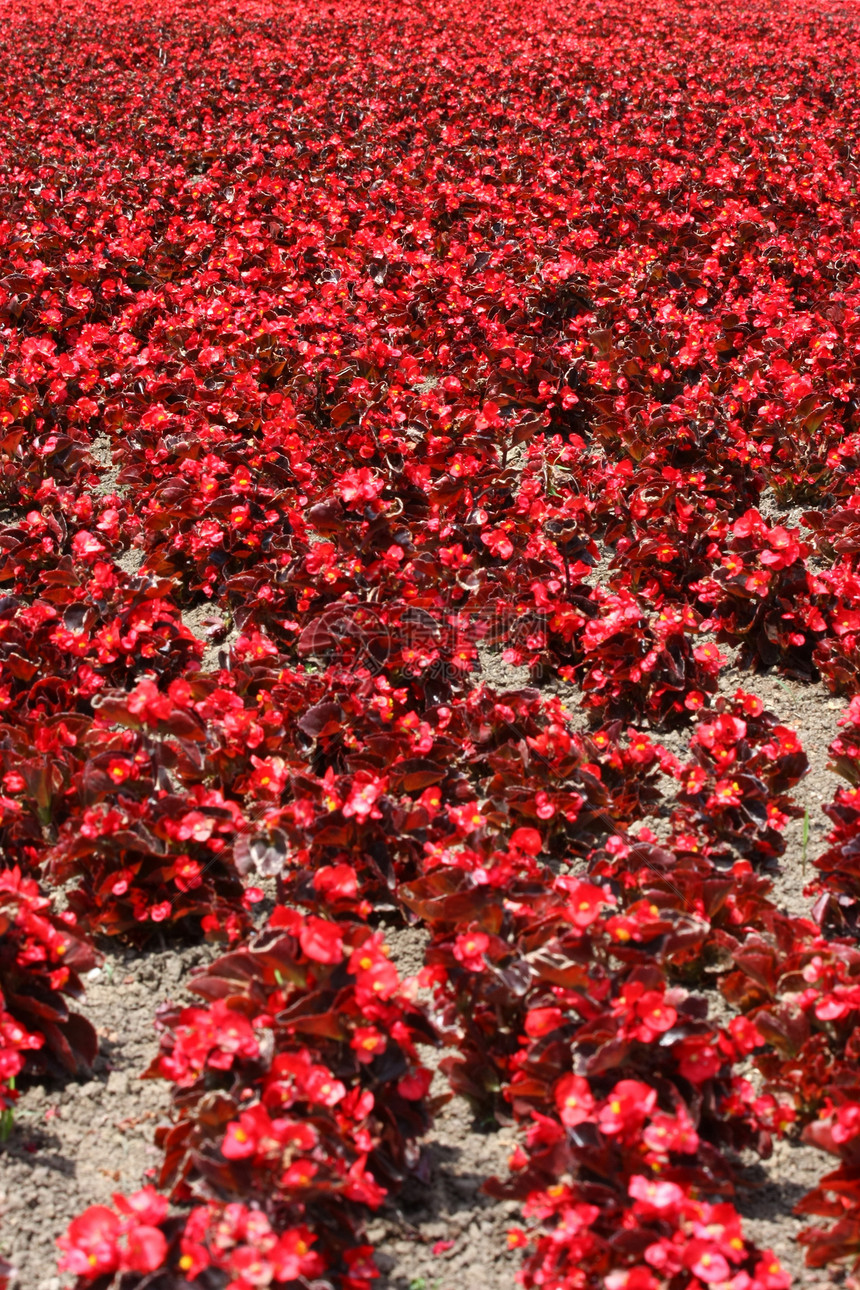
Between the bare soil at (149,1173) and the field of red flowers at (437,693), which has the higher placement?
the field of red flowers at (437,693)

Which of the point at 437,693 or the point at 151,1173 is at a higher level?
the point at 437,693

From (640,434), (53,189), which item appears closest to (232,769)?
(640,434)

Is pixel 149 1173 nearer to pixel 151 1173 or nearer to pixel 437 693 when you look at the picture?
pixel 151 1173

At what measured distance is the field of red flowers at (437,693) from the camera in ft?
7.35

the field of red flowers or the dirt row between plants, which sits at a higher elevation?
the field of red flowers

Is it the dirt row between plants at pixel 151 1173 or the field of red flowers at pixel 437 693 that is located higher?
the field of red flowers at pixel 437 693

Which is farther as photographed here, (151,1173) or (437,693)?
(437,693)

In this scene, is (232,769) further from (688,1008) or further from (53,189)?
(53,189)

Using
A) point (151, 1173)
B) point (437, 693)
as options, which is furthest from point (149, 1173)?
point (437, 693)

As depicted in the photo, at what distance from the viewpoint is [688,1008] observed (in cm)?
237

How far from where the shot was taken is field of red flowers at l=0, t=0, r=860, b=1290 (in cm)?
224

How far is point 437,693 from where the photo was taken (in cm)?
372

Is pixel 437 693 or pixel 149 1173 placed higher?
pixel 437 693

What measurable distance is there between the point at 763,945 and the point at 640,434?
9.07ft
